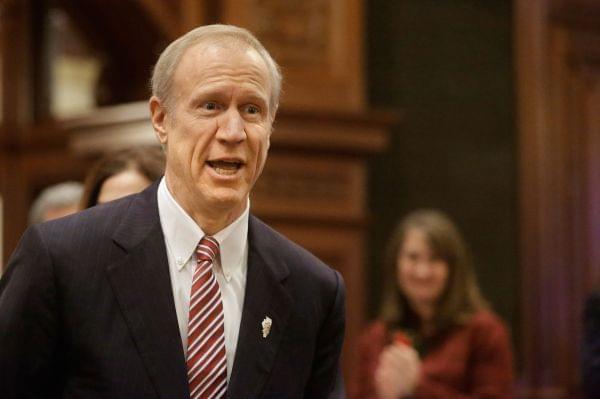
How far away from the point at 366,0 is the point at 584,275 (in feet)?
6.05

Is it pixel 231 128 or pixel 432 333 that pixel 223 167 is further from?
pixel 432 333

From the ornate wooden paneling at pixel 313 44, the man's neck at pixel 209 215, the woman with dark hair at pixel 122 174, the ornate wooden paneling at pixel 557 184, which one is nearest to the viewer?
the man's neck at pixel 209 215

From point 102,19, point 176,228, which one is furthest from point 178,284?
point 102,19

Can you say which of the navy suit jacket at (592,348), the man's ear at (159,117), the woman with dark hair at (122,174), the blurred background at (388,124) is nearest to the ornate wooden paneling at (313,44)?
the blurred background at (388,124)

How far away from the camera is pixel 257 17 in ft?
17.3

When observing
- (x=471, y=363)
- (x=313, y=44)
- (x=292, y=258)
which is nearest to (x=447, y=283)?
(x=471, y=363)

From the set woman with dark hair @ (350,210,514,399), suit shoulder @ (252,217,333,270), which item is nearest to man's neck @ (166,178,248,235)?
suit shoulder @ (252,217,333,270)

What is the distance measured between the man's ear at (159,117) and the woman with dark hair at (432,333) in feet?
6.49

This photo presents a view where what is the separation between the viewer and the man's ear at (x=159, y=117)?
82.5 inches

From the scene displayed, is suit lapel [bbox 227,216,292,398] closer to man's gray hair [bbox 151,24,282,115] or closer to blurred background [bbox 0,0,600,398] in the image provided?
man's gray hair [bbox 151,24,282,115]

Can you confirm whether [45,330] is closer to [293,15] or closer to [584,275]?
[293,15]

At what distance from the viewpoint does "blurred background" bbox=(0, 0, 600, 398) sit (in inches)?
214

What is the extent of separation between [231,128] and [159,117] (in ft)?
0.61

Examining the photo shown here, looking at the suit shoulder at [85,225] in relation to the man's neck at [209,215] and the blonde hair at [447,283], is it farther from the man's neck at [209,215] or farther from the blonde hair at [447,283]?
the blonde hair at [447,283]
